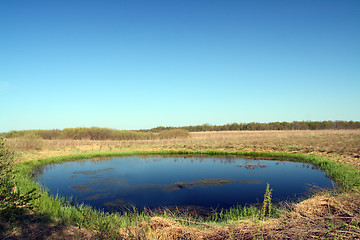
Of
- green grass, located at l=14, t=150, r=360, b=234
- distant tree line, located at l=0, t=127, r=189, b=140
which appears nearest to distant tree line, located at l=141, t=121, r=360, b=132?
distant tree line, located at l=0, t=127, r=189, b=140

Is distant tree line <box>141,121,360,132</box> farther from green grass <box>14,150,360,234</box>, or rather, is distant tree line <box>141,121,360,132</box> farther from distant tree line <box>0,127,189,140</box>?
green grass <box>14,150,360,234</box>

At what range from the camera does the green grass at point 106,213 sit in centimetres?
618

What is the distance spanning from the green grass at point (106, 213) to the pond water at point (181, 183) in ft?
2.76

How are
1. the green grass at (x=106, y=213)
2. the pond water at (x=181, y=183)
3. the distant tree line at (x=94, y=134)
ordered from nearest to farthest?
1. the green grass at (x=106, y=213)
2. the pond water at (x=181, y=183)
3. the distant tree line at (x=94, y=134)

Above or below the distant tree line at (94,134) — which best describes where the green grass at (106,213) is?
below

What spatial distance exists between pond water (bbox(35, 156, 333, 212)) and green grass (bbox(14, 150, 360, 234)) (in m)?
0.84

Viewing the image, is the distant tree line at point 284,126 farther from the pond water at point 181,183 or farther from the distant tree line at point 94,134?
the pond water at point 181,183

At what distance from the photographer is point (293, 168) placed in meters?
16.8

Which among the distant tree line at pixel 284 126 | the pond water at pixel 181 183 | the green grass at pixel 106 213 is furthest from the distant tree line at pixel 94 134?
the distant tree line at pixel 284 126

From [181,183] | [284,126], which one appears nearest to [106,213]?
[181,183]

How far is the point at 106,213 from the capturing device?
7.61 metres

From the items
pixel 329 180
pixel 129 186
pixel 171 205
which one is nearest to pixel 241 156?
pixel 329 180

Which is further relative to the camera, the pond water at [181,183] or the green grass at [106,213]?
the pond water at [181,183]

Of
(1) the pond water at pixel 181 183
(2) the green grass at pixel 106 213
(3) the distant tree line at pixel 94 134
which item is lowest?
(1) the pond water at pixel 181 183
